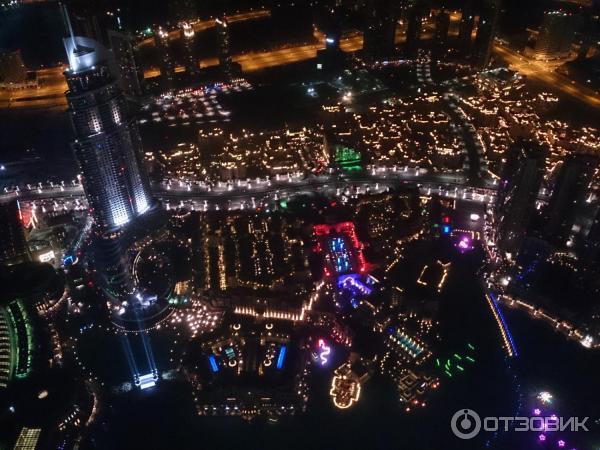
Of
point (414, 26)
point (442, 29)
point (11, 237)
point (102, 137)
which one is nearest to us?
point (102, 137)

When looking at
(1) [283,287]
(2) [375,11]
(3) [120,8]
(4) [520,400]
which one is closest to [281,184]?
(1) [283,287]

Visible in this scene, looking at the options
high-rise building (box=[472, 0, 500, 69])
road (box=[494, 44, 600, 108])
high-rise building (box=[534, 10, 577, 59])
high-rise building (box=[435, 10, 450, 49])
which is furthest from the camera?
high-rise building (box=[435, 10, 450, 49])

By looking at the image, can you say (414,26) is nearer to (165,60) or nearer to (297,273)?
(165,60)

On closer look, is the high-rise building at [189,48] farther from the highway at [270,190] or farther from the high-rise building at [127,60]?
the highway at [270,190]

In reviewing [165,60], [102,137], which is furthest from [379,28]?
[102,137]

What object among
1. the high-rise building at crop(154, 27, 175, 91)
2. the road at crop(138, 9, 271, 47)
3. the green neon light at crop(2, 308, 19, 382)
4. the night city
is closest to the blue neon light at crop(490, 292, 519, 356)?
the night city

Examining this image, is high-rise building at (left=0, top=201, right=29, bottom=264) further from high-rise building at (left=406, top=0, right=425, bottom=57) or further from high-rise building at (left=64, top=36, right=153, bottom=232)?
high-rise building at (left=406, top=0, right=425, bottom=57)
